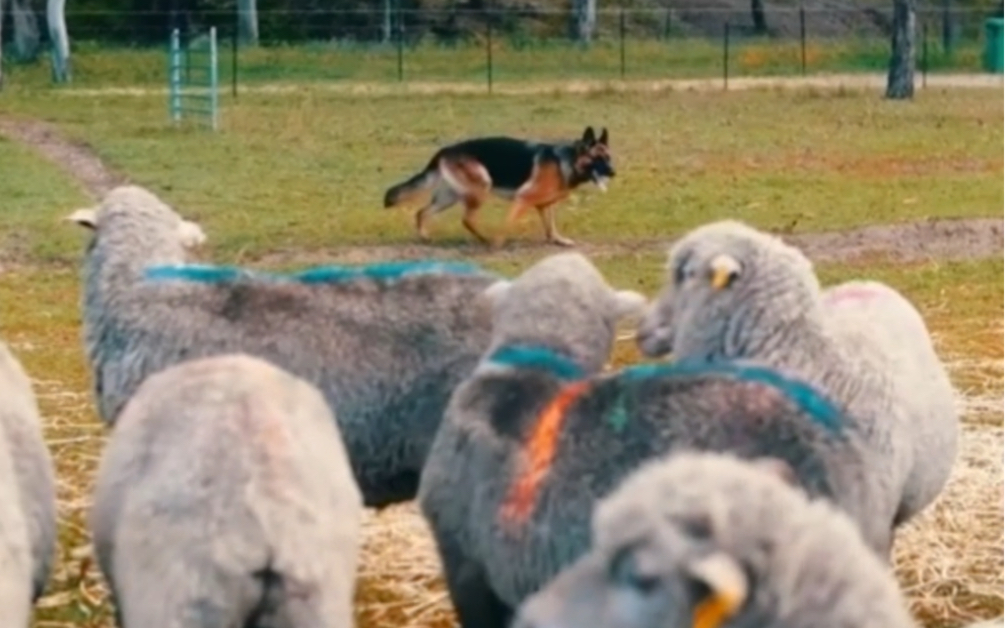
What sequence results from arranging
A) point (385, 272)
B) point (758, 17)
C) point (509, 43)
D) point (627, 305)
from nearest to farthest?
point (627, 305) < point (385, 272) < point (509, 43) < point (758, 17)

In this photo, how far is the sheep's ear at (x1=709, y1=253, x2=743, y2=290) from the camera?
243 inches

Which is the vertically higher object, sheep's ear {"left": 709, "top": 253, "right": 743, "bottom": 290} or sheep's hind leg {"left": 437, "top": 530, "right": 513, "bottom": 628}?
sheep's ear {"left": 709, "top": 253, "right": 743, "bottom": 290}

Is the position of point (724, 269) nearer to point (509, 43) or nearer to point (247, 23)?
point (247, 23)

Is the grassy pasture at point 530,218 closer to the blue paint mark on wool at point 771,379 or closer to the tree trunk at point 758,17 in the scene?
the blue paint mark on wool at point 771,379

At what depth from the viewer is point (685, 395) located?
5.55 metres

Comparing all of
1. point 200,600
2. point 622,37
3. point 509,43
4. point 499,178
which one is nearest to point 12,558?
point 200,600

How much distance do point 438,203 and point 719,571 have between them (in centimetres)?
1421

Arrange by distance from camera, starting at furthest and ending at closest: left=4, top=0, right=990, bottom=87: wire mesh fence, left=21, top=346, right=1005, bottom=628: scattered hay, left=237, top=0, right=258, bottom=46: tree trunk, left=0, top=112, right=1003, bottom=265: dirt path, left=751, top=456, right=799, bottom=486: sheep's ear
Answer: left=237, top=0, right=258, bottom=46: tree trunk < left=4, top=0, right=990, bottom=87: wire mesh fence < left=0, top=112, right=1003, bottom=265: dirt path < left=21, top=346, right=1005, bottom=628: scattered hay < left=751, top=456, right=799, bottom=486: sheep's ear

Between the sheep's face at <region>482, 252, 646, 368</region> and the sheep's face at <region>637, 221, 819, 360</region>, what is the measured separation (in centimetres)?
17

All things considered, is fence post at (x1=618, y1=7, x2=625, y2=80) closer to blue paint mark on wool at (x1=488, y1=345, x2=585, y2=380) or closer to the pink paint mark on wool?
the pink paint mark on wool

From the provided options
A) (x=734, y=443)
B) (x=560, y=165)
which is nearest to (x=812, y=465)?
(x=734, y=443)

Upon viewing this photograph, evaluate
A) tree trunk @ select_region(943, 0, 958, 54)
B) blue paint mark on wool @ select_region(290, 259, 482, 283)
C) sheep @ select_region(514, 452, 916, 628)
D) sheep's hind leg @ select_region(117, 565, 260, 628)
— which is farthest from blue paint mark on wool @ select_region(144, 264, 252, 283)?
tree trunk @ select_region(943, 0, 958, 54)

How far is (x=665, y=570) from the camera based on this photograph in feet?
10.8

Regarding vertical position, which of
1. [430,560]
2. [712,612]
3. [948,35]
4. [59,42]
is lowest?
[430,560]
